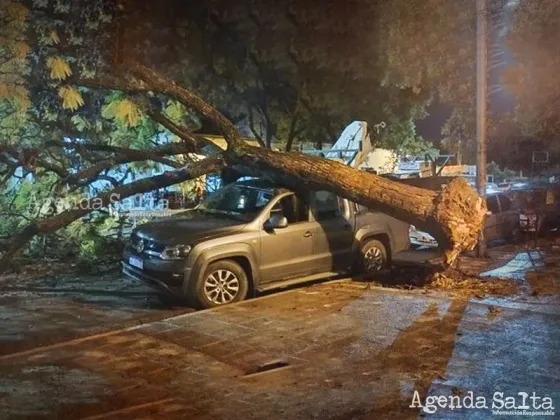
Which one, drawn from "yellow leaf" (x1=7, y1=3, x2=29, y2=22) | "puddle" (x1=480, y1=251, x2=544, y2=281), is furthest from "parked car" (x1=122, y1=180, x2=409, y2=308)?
"yellow leaf" (x1=7, y1=3, x2=29, y2=22)

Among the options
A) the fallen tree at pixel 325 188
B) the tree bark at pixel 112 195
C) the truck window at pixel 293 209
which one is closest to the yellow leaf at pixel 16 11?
the fallen tree at pixel 325 188

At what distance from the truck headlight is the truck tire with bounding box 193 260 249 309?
0.40m

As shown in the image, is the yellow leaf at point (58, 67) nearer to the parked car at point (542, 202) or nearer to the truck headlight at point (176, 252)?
the truck headlight at point (176, 252)

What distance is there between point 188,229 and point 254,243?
0.95m

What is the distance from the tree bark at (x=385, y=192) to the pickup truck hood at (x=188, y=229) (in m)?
1.22

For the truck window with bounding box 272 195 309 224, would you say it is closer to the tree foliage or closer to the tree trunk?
the tree trunk

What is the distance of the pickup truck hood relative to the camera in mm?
8984

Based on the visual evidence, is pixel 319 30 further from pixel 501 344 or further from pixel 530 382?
pixel 530 382

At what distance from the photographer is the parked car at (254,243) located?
8.95m

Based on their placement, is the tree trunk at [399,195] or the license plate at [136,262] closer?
the license plate at [136,262]

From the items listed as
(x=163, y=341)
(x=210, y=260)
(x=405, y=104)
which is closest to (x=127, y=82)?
(x=210, y=260)

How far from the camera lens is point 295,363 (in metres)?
6.74

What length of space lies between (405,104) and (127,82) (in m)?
10.0

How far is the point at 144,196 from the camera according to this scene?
51.9ft
